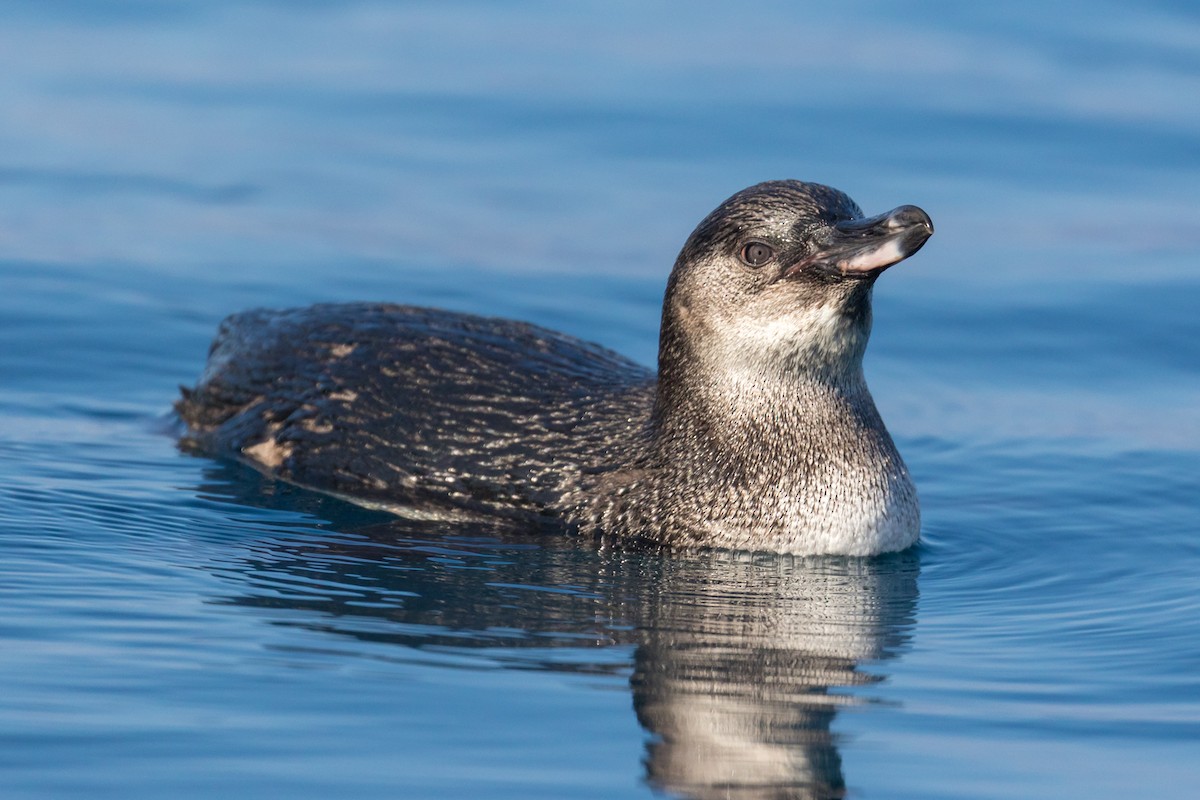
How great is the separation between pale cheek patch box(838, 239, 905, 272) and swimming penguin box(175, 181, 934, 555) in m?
0.01

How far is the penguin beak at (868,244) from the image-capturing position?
387 inches

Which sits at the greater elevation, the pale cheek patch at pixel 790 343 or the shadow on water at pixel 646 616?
the pale cheek patch at pixel 790 343

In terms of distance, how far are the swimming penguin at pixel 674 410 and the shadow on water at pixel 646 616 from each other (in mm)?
239

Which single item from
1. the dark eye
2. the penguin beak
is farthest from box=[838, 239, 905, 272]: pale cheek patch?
the dark eye

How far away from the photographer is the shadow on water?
25.7 ft

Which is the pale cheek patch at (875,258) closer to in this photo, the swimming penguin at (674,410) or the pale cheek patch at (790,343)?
the swimming penguin at (674,410)

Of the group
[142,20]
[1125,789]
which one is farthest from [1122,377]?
[142,20]

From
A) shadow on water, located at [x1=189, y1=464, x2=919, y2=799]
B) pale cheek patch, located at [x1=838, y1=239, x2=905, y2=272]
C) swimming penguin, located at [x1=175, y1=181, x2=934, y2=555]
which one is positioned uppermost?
pale cheek patch, located at [x1=838, y1=239, x2=905, y2=272]

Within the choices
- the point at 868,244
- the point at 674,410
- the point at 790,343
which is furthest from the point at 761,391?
the point at 868,244

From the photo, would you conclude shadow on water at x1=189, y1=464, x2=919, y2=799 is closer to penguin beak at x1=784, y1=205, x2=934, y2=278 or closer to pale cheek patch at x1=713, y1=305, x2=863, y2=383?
pale cheek patch at x1=713, y1=305, x2=863, y2=383

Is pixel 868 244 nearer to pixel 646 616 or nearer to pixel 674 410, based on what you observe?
pixel 674 410

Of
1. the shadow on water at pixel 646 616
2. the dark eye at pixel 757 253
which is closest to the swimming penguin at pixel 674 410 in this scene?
the dark eye at pixel 757 253

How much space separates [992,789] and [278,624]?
3.33 meters

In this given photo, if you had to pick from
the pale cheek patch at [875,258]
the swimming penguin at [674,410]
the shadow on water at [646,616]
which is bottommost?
the shadow on water at [646,616]
